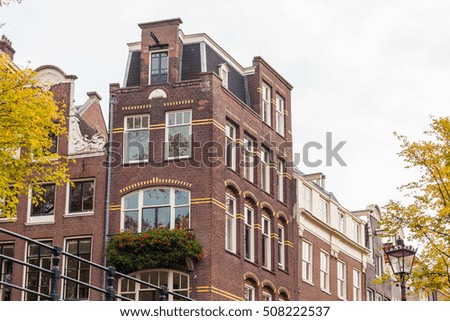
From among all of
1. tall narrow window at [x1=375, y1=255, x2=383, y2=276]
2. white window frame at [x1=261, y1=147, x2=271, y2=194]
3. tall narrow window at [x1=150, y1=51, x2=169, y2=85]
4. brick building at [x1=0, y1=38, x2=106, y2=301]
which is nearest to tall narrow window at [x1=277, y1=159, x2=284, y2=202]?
white window frame at [x1=261, y1=147, x2=271, y2=194]

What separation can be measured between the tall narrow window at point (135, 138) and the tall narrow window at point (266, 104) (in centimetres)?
729

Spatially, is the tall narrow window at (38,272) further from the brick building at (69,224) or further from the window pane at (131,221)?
the window pane at (131,221)

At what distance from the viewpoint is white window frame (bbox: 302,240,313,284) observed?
4681cm

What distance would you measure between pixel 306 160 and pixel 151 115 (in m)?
8.54

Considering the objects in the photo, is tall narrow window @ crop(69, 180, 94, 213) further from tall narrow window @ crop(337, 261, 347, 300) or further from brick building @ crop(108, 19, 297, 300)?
tall narrow window @ crop(337, 261, 347, 300)

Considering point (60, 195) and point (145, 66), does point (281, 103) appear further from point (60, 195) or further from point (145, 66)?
point (60, 195)

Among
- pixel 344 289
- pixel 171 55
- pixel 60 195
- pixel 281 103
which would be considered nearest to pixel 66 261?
pixel 60 195

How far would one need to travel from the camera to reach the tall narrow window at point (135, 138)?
3978cm

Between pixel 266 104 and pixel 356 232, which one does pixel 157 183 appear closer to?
pixel 266 104

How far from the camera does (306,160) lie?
4391cm

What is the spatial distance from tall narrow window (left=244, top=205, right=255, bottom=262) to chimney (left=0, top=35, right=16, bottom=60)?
46.4ft

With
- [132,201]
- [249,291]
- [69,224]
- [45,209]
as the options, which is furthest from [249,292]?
[45,209]

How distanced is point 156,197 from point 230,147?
4.46 metres

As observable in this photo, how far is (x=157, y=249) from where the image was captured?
37062mm
